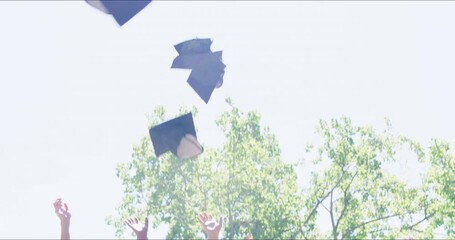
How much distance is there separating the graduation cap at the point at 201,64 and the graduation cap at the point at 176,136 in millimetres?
478

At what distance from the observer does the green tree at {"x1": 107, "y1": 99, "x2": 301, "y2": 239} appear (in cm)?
1551

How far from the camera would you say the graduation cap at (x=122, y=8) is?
16.6ft

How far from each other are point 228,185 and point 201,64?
10.5 meters

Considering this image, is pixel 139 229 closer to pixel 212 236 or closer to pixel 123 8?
pixel 212 236

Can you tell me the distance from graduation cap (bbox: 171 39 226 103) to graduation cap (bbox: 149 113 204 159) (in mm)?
478

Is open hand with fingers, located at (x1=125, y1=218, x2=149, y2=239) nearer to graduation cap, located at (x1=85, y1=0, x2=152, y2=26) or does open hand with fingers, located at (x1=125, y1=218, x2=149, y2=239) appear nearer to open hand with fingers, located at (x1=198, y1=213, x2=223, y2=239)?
open hand with fingers, located at (x1=198, y1=213, x2=223, y2=239)

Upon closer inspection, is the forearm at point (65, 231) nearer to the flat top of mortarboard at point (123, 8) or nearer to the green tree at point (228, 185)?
the flat top of mortarboard at point (123, 8)

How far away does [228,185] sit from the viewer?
16.3 m

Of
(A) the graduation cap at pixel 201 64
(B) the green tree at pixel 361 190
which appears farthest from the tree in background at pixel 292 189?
(A) the graduation cap at pixel 201 64

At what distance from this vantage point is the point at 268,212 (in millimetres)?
15195

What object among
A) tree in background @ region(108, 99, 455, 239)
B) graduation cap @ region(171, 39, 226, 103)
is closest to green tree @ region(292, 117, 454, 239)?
tree in background @ region(108, 99, 455, 239)

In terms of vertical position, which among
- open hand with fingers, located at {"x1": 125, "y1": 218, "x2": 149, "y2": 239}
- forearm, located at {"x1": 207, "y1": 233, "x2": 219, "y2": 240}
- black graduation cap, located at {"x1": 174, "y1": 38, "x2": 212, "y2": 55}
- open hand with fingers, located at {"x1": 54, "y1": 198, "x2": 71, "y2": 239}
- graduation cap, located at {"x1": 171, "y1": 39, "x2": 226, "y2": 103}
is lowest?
forearm, located at {"x1": 207, "y1": 233, "x2": 219, "y2": 240}

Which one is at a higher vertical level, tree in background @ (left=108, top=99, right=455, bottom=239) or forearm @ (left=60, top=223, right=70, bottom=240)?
tree in background @ (left=108, top=99, right=455, bottom=239)

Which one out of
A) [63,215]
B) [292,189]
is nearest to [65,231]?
[63,215]
